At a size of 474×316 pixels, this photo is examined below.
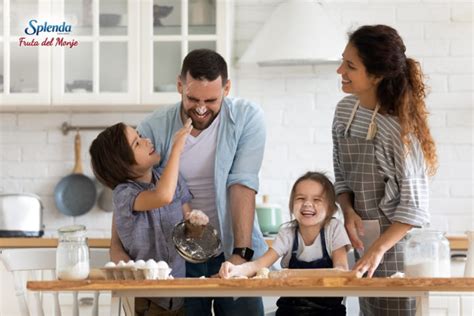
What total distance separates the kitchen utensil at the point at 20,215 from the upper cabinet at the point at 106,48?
0.55 m

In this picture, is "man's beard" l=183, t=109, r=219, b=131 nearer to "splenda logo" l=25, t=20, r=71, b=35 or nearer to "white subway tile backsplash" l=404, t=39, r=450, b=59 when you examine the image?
"splenda logo" l=25, t=20, r=71, b=35

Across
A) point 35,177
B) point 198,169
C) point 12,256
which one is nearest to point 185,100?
point 198,169

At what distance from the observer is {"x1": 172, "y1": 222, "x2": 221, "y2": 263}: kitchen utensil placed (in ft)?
9.86

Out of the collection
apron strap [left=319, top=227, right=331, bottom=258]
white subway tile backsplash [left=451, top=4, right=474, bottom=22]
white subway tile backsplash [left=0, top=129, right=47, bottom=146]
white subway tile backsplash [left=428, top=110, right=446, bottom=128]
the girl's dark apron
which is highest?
white subway tile backsplash [left=451, top=4, right=474, bottom=22]

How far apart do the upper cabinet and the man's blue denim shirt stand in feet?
6.56

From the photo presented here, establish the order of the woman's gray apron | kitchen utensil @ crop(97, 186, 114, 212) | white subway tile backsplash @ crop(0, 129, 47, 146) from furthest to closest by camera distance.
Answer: white subway tile backsplash @ crop(0, 129, 47, 146)
kitchen utensil @ crop(97, 186, 114, 212)
the woman's gray apron

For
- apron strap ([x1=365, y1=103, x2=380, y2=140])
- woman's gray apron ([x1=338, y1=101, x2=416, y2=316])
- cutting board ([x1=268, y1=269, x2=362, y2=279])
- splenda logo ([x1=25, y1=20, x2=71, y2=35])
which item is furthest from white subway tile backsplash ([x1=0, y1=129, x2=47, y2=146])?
cutting board ([x1=268, y1=269, x2=362, y2=279])

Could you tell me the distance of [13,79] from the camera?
5.43 metres

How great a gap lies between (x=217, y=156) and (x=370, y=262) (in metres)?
0.68

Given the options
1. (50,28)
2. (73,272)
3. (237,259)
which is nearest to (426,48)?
(50,28)

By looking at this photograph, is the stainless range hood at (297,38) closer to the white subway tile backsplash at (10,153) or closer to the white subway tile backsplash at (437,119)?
the white subway tile backsplash at (437,119)

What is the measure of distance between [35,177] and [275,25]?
1.63 metres

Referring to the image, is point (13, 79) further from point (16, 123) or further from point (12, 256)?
point (12, 256)

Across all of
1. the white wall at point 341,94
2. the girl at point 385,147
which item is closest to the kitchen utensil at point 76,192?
the white wall at point 341,94
